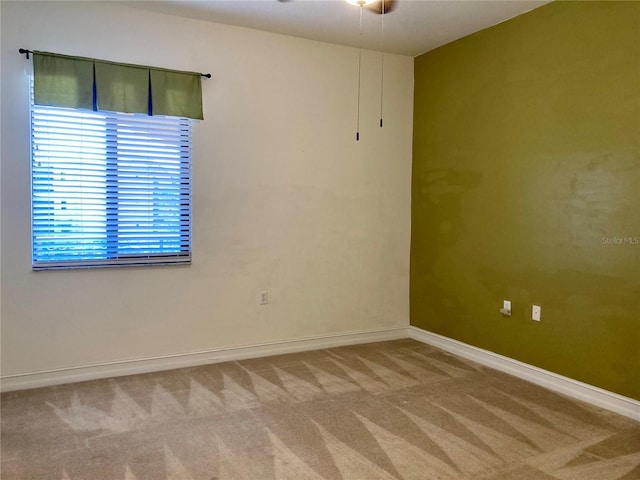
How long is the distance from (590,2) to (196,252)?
3.32 m

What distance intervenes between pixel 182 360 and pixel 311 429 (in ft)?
4.98

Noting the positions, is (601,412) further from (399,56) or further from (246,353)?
(399,56)

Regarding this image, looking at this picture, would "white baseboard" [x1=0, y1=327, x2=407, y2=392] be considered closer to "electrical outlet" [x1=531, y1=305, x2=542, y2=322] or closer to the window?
the window

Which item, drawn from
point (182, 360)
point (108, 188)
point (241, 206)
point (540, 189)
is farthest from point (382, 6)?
point (182, 360)

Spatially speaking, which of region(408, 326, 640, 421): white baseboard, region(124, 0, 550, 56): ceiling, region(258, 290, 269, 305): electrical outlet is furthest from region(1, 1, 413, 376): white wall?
region(408, 326, 640, 421): white baseboard

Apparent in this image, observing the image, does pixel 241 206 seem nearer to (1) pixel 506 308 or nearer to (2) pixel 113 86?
(2) pixel 113 86

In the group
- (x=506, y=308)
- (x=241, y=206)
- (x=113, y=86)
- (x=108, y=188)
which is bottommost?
(x=506, y=308)

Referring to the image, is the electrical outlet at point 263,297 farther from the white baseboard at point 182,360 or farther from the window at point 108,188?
the window at point 108,188

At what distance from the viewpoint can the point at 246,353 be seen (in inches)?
160

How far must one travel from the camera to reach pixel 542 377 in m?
3.47

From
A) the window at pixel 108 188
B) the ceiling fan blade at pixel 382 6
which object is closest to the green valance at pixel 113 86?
the window at pixel 108 188

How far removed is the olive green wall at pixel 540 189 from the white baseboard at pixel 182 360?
0.68 metres

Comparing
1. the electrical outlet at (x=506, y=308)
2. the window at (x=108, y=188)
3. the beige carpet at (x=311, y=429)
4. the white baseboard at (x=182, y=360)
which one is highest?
the window at (x=108, y=188)

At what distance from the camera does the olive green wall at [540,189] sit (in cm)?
299
